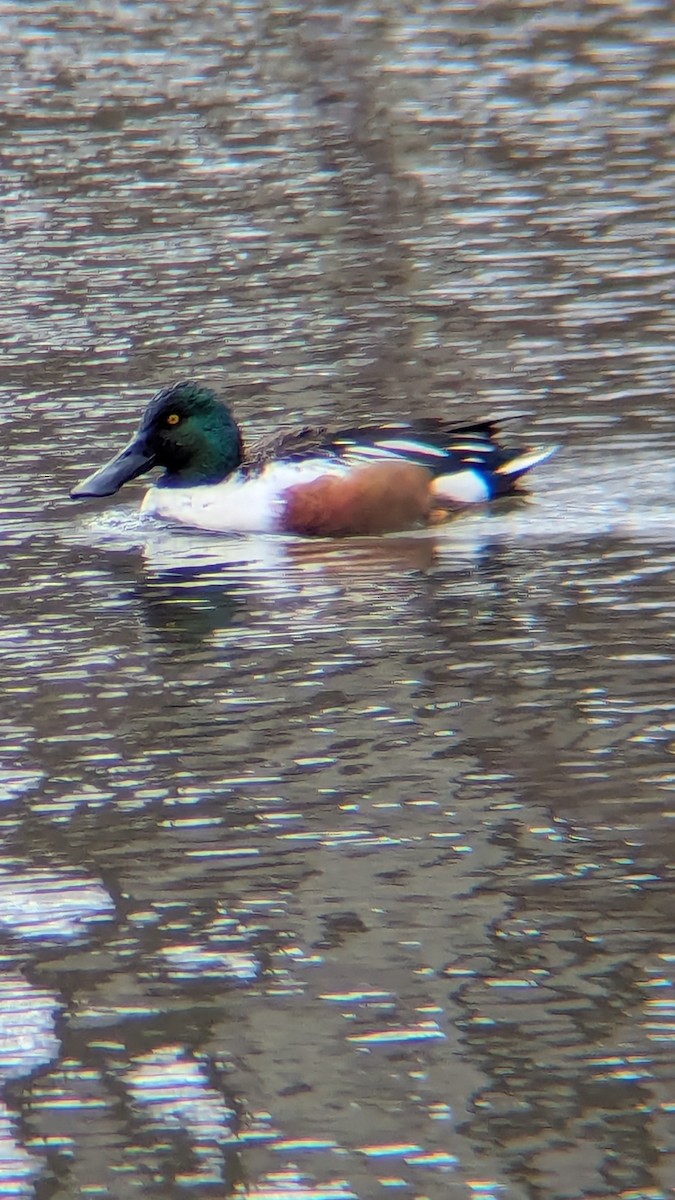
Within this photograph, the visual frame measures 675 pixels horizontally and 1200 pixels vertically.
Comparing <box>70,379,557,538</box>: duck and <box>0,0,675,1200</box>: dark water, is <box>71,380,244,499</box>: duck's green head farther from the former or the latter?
<box>0,0,675,1200</box>: dark water

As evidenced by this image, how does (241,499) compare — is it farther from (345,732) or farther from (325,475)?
(345,732)

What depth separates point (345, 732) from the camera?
6.86 meters

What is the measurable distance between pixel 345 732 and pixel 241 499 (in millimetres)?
3057

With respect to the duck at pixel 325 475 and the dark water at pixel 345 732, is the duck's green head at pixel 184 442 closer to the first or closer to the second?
the duck at pixel 325 475

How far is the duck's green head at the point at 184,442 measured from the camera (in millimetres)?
10078

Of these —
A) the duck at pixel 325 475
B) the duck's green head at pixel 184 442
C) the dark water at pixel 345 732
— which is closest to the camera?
the dark water at pixel 345 732

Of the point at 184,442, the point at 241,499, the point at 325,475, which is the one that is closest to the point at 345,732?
the point at 325,475

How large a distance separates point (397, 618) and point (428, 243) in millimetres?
7338

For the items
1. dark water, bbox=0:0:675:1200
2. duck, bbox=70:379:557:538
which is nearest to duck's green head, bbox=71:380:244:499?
duck, bbox=70:379:557:538

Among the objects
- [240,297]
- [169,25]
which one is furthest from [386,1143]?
[169,25]

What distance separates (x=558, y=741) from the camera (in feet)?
21.8

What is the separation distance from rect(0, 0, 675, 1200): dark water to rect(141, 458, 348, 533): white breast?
0.50 ft

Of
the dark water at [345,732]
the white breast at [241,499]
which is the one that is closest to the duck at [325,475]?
the white breast at [241,499]

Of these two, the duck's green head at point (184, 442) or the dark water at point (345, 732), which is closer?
the dark water at point (345, 732)
